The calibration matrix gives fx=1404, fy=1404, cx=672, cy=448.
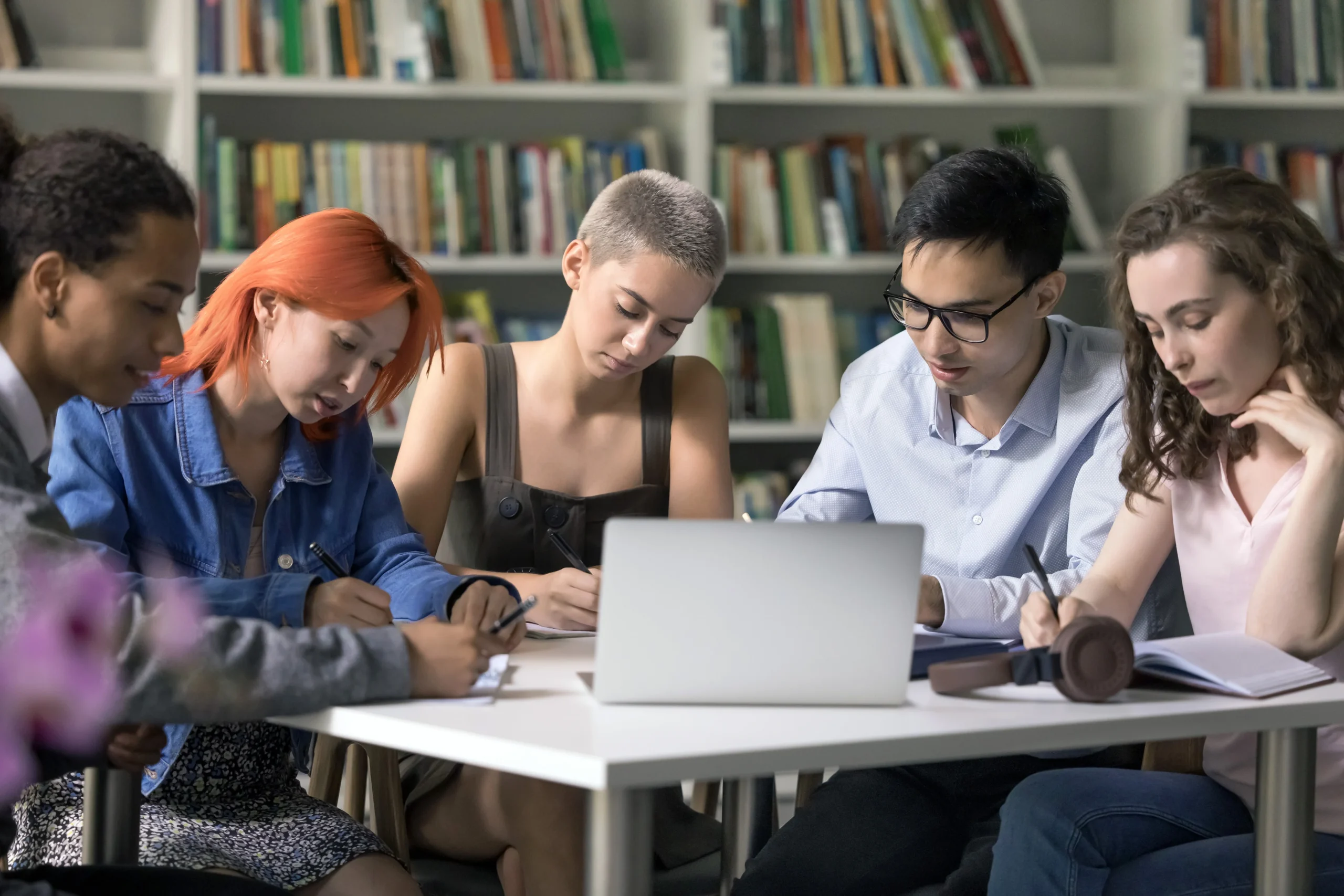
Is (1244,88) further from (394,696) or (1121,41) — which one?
(394,696)

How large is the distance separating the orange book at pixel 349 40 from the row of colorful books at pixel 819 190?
0.86 metres

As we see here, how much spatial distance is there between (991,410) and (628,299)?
1.78 ft

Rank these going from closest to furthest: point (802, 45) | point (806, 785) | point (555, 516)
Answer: point (806, 785) < point (555, 516) < point (802, 45)

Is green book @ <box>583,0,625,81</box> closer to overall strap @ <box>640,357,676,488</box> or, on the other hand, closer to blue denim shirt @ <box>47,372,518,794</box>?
overall strap @ <box>640,357,676,488</box>

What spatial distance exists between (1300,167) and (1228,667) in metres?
2.64

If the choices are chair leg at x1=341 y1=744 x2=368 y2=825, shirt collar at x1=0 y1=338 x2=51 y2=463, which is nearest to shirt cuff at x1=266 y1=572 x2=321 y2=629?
shirt collar at x1=0 y1=338 x2=51 y2=463

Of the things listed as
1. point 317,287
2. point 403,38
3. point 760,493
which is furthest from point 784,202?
point 317,287

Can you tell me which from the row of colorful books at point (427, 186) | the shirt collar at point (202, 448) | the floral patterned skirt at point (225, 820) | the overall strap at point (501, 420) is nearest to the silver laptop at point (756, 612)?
the floral patterned skirt at point (225, 820)

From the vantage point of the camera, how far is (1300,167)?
11.7ft

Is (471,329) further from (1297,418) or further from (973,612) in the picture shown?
(1297,418)

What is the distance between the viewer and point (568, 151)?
3316 millimetres

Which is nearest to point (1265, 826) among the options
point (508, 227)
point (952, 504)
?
point (952, 504)

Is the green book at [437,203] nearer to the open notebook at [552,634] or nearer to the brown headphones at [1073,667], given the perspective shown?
the open notebook at [552,634]

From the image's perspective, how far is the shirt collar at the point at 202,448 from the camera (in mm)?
1571
